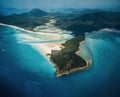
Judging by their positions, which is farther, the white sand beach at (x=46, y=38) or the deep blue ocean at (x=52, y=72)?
the white sand beach at (x=46, y=38)

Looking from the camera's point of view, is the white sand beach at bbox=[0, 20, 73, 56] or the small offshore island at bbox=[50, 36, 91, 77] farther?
→ the white sand beach at bbox=[0, 20, 73, 56]

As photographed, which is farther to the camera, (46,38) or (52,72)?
(46,38)

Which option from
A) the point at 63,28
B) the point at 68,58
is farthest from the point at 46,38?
the point at 68,58

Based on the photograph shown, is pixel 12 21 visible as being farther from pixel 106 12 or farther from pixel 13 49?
pixel 106 12

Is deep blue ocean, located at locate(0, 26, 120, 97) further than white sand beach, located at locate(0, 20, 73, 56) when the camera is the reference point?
No

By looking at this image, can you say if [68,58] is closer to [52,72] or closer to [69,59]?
[69,59]

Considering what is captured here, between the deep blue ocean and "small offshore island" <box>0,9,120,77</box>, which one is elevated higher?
"small offshore island" <box>0,9,120,77</box>

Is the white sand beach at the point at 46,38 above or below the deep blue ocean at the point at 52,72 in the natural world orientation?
above

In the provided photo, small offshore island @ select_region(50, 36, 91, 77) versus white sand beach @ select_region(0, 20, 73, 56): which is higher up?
white sand beach @ select_region(0, 20, 73, 56)
